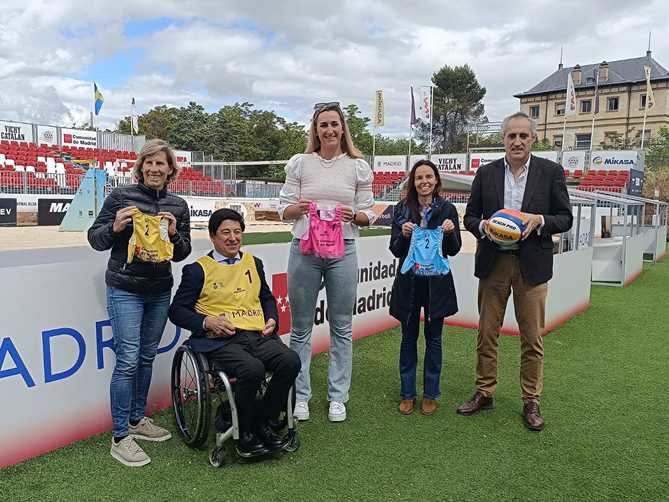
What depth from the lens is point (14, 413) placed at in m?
2.83

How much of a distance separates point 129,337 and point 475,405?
234 cm

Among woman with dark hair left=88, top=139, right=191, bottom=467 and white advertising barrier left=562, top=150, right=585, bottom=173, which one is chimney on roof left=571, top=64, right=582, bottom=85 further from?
woman with dark hair left=88, top=139, right=191, bottom=467

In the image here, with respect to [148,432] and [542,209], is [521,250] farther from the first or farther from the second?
[148,432]

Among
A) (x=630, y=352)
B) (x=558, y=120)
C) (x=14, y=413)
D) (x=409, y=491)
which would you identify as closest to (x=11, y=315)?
(x=14, y=413)

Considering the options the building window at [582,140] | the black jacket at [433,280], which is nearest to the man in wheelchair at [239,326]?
the black jacket at [433,280]

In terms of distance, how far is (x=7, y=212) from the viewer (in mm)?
18734

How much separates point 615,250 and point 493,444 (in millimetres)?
8168

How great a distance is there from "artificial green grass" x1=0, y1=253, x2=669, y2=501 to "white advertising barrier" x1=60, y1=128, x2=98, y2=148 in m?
32.7

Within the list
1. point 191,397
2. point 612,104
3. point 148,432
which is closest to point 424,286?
point 191,397

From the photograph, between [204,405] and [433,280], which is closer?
[204,405]

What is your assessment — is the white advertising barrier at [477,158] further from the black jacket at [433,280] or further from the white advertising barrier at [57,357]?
the white advertising barrier at [57,357]

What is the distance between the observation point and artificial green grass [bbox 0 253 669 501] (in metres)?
2.68

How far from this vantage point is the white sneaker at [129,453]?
2.87 meters

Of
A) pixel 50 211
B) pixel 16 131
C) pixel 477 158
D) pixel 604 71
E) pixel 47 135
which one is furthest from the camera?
pixel 604 71
